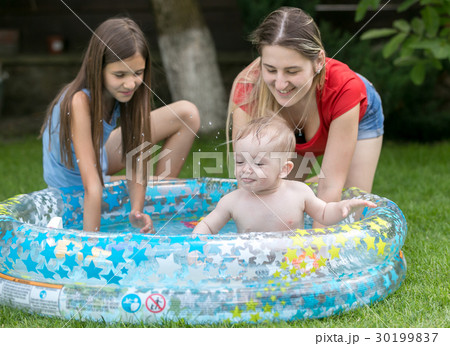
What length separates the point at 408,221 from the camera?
125 inches

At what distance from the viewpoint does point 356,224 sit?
6.89 ft

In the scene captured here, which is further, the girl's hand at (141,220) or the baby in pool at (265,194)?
the girl's hand at (141,220)

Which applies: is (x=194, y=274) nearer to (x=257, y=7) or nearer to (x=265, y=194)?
(x=265, y=194)

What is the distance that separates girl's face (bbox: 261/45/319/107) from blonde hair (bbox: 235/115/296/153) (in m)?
0.11

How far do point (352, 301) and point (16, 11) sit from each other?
6.32 metres

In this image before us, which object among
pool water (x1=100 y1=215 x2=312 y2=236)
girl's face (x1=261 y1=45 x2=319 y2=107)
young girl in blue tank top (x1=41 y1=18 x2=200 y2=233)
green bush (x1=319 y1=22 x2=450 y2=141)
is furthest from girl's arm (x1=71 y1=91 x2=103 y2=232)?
green bush (x1=319 y1=22 x2=450 y2=141)

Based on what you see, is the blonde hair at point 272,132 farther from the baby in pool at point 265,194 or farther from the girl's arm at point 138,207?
the girl's arm at point 138,207

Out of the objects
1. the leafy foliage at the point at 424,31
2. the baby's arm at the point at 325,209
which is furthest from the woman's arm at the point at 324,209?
the leafy foliage at the point at 424,31

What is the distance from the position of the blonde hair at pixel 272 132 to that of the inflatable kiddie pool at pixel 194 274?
447 mm

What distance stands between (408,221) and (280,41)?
1.34 meters

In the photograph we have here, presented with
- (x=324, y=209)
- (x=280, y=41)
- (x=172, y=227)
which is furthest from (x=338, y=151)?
(x=172, y=227)

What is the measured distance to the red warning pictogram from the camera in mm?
1892

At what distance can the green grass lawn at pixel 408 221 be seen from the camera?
1.94 m

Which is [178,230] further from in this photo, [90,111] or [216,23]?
A: [216,23]
